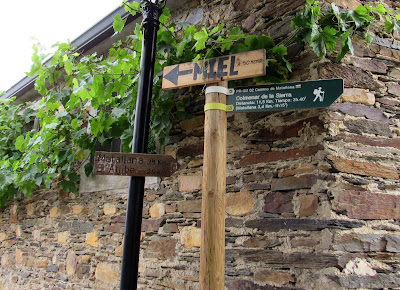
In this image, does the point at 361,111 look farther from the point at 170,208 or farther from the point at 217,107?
the point at 170,208

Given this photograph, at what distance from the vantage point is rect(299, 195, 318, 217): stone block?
2064 mm

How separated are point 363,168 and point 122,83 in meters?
2.03

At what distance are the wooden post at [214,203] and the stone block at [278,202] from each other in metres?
0.50

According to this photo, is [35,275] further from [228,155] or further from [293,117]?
[293,117]

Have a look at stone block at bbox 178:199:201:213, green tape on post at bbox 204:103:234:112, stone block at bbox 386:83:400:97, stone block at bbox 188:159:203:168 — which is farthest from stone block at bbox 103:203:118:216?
stone block at bbox 386:83:400:97

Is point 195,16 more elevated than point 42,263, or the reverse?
point 195,16

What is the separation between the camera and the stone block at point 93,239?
11.8 feet

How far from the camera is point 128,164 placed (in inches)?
80.9

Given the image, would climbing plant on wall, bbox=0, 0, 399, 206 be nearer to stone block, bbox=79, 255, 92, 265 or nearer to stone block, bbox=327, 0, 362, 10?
stone block, bbox=327, 0, 362, 10

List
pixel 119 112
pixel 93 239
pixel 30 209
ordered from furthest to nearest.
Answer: pixel 30 209 < pixel 93 239 < pixel 119 112

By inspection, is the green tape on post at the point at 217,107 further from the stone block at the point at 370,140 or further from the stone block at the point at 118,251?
the stone block at the point at 118,251

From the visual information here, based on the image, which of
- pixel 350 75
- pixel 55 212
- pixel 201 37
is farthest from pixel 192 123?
pixel 55 212

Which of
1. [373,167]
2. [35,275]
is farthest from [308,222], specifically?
[35,275]

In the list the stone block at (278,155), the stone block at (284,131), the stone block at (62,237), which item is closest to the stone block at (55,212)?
the stone block at (62,237)
